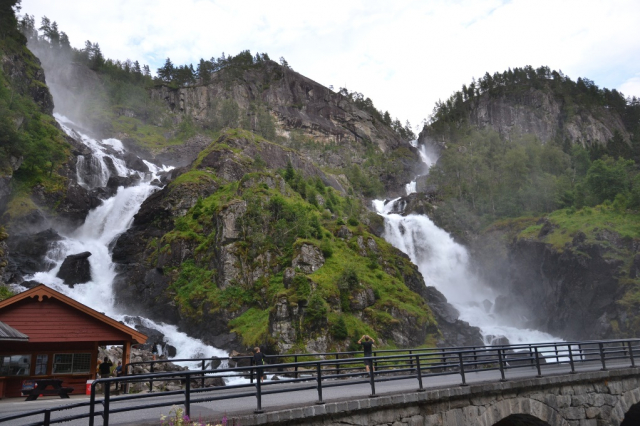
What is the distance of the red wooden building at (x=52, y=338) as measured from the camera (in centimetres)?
1778

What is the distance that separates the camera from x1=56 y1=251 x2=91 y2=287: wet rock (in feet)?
127

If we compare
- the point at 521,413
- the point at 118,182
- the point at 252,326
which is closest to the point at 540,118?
the point at 118,182

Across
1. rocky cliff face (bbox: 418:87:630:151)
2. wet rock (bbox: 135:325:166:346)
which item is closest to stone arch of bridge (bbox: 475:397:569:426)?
wet rock (bbox: 135:325:166:346)

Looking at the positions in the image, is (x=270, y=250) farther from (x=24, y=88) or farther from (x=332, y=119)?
(x=332, y=119)

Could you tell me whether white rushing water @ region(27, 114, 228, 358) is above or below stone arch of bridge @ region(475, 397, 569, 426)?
above

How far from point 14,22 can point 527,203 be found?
8800cm

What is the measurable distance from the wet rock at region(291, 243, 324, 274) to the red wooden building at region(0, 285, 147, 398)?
63.1 feet

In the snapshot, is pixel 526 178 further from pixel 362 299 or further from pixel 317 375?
pixel 317 375

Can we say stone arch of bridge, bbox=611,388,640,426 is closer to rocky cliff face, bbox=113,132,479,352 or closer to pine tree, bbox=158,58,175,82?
rocky cliff face, bbox=113,132,479,352

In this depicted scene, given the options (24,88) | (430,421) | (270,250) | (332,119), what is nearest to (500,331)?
(270,250)

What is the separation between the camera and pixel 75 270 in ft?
130

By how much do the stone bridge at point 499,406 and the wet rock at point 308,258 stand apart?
77.9 feet

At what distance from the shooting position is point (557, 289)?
47.2 m

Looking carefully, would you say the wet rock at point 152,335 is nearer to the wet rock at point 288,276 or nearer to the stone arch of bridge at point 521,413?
the wet rock at point 288,276
